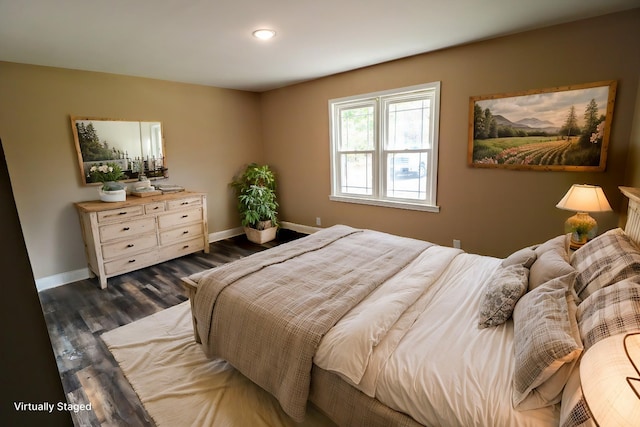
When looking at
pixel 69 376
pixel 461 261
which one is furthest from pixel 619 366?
pixel 69 376

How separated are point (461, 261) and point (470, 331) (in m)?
0.91

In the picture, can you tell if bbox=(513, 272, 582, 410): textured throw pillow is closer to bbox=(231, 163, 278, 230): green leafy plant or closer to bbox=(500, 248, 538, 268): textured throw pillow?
bbox=(500, 248, 538, 268): textured throw pillow

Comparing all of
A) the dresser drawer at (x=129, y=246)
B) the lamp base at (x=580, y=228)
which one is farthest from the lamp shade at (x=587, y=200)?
the dresser drawer at (x=129, y=246)

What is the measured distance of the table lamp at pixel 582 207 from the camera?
7.30 feet

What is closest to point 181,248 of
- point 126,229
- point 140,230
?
point 140,230

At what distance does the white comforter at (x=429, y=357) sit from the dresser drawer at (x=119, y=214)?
302 cm

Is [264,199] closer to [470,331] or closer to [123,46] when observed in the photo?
[123,46]

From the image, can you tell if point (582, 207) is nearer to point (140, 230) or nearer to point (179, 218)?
point (179, 218)

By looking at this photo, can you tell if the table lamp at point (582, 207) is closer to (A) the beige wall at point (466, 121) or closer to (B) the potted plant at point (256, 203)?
(A) the beige wall at point (466, 121)

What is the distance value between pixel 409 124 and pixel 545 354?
10.2 feet

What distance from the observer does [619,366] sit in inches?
29.0

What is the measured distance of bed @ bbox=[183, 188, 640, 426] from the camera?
1104mm

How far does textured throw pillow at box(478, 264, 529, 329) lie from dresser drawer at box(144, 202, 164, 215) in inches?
140

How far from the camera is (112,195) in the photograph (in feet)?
11.5
